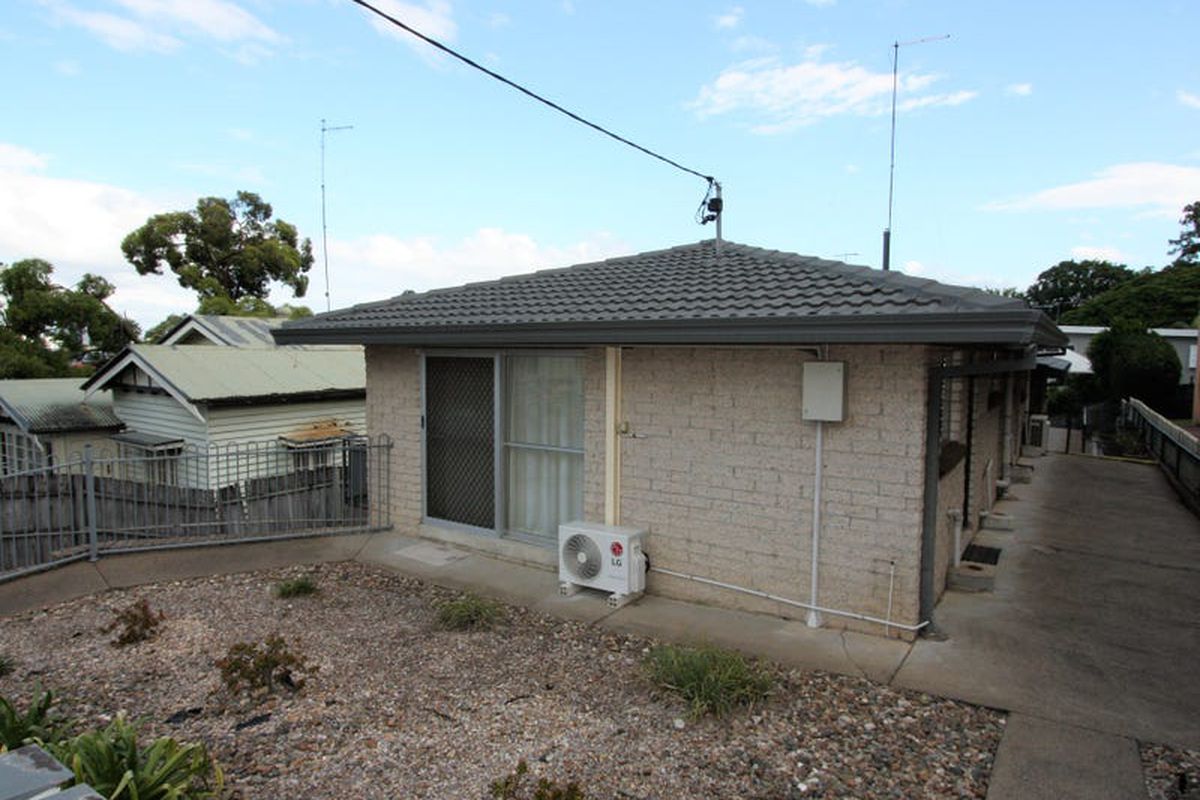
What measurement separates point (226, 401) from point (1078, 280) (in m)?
75.3

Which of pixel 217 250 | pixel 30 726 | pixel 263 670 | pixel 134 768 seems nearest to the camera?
pixel 134 768

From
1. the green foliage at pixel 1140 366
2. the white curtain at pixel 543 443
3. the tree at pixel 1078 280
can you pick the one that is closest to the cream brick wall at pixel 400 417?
the white curtain at pixel 543 443

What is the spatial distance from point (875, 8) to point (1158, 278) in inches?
1996

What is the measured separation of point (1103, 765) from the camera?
12.1 feet

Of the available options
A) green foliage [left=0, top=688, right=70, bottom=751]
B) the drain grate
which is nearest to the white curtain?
the drain grate

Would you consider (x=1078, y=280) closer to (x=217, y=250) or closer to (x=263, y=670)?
(x=217, y=250)

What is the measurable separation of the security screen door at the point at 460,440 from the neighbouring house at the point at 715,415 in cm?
2

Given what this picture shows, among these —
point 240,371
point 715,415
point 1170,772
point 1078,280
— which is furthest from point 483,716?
point 1078,280

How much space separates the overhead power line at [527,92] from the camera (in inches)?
203

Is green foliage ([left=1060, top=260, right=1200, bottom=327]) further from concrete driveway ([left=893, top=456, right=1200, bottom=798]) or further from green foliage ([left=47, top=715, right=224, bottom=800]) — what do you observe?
green foliage ([left=47, top=715, right=224, bottom=800])

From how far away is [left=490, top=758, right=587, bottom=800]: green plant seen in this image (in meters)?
3.23

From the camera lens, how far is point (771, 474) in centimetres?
571

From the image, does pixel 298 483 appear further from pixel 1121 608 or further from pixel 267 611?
pixel 1121 608

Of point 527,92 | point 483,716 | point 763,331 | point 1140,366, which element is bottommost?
point 483,716
